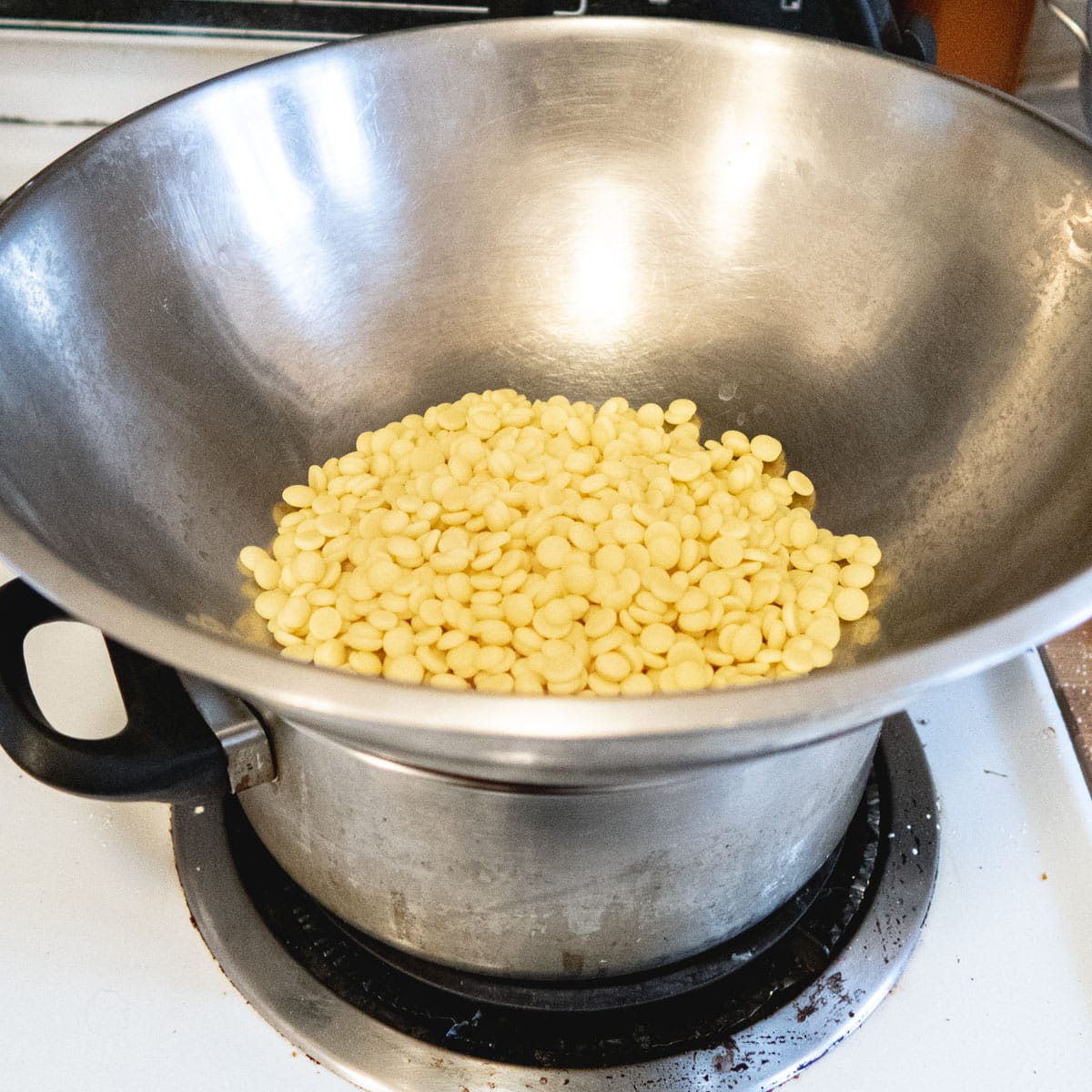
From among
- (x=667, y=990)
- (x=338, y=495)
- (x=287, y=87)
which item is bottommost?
(x=667, y=990)

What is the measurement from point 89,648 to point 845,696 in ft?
1.94

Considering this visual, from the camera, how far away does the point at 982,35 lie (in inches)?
39.1

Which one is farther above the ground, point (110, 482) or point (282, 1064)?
point (110, 482)

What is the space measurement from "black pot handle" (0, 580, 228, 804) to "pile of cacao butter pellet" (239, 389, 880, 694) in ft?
0.38

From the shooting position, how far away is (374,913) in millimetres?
577

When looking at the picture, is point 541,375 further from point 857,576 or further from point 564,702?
point 564,702

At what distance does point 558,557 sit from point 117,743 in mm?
286

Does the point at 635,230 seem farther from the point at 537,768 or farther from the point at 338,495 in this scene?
the point at 537,768

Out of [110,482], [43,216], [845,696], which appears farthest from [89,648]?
[845,696]

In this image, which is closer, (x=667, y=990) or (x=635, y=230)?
(x=667, y=990)

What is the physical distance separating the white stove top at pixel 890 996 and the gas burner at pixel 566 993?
1cm

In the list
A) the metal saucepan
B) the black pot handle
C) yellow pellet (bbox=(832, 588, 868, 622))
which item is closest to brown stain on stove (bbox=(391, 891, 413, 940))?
the metal saucepan

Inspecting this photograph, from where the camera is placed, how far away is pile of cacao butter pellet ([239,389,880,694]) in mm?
634

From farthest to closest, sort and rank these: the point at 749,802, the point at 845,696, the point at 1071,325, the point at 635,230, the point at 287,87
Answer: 1. the point at 635,230
2. the point at 287,87
3. the point at 1071,325
4. the point at 749,802
5. the point at 845,696
